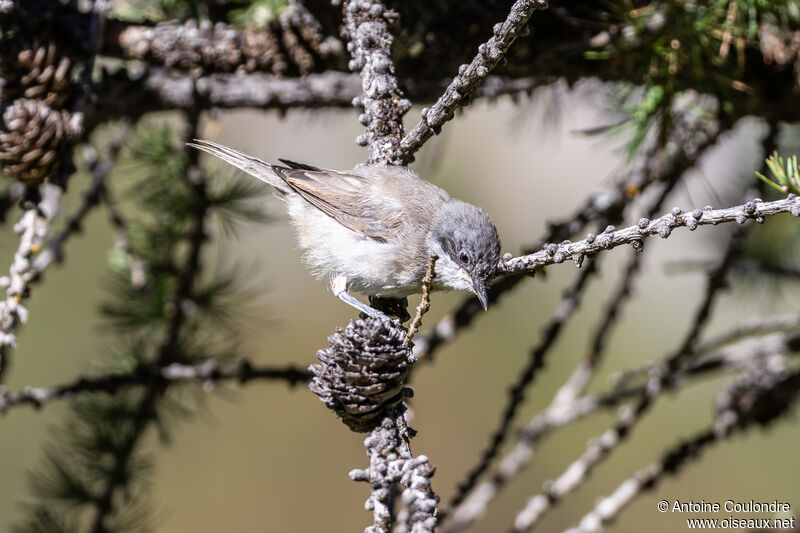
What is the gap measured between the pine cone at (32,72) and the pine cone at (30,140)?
3cm

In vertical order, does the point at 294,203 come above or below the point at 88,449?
above

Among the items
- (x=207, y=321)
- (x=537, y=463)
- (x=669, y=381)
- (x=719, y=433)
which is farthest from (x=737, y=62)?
(x=537, y=463)

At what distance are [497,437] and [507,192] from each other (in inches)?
167

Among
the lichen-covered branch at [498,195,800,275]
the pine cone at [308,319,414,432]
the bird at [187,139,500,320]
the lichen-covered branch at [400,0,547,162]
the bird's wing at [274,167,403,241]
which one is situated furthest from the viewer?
the bird's wing at [274,167,403,241]

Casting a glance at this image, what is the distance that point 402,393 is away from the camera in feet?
4.64

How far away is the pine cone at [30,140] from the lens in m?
1.88

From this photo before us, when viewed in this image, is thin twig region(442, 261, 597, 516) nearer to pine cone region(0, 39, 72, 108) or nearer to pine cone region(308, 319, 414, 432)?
pine cone region(308, 319, 414, 432)

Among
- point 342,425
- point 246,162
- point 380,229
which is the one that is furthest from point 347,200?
point 342,425

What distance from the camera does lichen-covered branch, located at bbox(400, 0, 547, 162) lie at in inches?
48.7

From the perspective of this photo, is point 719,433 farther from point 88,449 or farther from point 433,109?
point 88,449

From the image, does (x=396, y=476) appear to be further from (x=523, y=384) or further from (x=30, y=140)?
(x=30, y=140)

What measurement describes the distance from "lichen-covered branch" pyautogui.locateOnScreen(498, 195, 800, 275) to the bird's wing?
39.9 inches

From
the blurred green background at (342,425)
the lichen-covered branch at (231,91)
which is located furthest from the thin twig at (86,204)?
the blurred green background at (342,425)

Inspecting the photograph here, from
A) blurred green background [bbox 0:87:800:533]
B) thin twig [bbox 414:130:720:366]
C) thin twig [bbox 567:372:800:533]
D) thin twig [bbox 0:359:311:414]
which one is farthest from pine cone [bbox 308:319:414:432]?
blurred green background [bbox 0:87:800:533]
